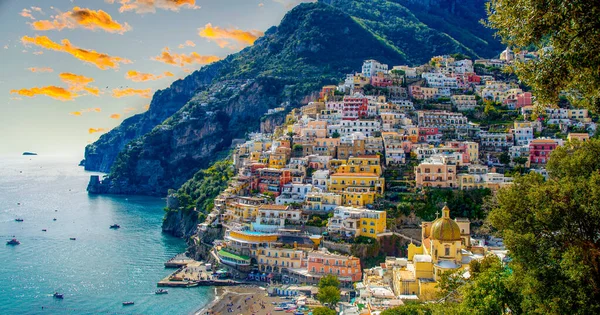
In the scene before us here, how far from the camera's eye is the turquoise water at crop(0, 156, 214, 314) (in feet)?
158

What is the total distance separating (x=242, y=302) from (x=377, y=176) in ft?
68.1

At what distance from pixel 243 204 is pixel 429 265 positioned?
28732 millimetres

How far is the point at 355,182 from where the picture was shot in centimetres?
5903

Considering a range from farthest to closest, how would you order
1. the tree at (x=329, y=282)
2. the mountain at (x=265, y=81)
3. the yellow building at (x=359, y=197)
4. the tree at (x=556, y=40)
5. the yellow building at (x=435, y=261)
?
the mountain at (x=265, y=81) < the yellow building at (x=359, y=197) < the tree at (x=329, y=282) < the yellow building at (x=435, y=261) < the tree at (x=556, y=40)

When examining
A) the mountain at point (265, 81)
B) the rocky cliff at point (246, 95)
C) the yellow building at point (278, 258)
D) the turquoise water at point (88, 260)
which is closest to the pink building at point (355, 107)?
the turquoise water at point (88, 260)

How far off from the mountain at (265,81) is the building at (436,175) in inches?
2454

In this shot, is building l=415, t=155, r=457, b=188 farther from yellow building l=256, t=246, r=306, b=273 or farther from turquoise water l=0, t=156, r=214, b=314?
turquoise water l=0, t=156, r=214, b=314

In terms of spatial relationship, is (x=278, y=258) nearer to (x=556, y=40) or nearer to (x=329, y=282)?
(x=329, y=282)

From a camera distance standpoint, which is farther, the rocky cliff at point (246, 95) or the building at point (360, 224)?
the rocky cliff at point (246, 95)

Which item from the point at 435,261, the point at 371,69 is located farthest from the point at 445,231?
the point at 371,69

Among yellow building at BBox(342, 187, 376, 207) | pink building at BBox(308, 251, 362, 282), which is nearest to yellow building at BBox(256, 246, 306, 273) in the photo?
pink building at BBox(308, 251, 362, 282)

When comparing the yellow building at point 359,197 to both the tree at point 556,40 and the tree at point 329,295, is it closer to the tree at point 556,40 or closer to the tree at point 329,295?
the tree at point 329,295

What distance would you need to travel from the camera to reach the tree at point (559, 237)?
15.5m

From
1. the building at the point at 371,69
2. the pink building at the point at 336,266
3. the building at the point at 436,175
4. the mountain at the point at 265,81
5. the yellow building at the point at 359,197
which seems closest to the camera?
the pink building at the point at 336,266
